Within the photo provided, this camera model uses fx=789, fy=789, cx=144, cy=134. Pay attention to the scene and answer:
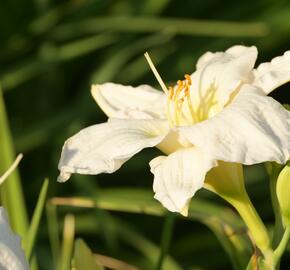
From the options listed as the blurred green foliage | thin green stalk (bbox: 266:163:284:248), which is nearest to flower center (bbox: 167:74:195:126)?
thin green stalk (bbox: 266:163:284:248)

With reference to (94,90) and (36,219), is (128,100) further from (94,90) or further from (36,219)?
(36,219)

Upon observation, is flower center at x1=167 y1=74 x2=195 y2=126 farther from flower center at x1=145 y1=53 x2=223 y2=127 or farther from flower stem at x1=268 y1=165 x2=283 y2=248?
flower stem at x1=268 y1=165 x2=283 y2=248

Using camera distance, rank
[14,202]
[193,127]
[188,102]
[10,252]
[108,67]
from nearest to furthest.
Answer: [10,252]
[193,127]
[188,102]
[14,202]
[108,67]

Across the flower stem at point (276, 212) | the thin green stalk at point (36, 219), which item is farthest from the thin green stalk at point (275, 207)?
the thin green stalk at point (36, 219)

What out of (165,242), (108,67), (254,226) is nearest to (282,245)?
(254,226)

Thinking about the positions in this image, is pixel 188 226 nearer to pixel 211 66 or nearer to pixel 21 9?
pixel 21 9

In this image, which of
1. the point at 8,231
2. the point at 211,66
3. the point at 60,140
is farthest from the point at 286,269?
the point at 8,231
